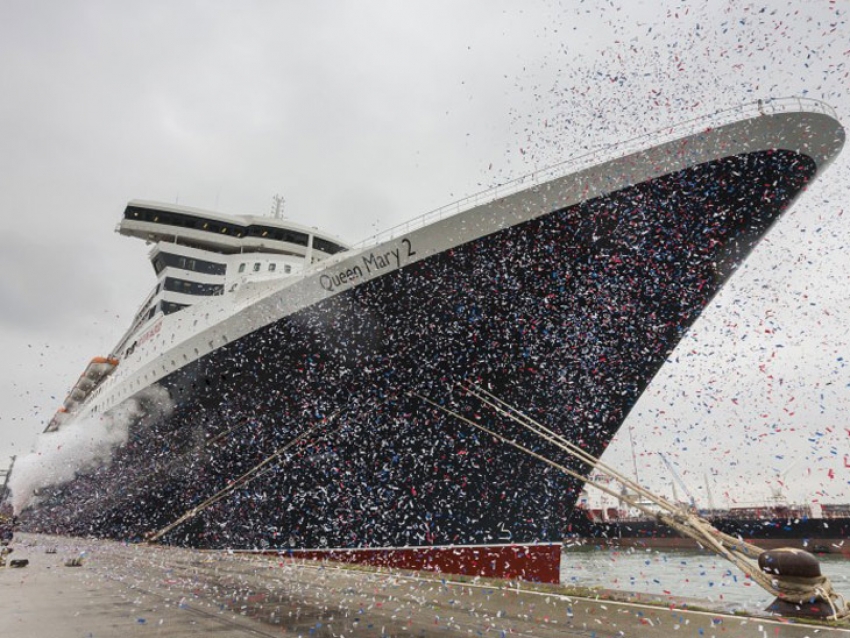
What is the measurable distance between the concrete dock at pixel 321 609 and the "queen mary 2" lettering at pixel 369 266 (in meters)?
5.41

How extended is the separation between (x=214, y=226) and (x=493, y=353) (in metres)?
16.4

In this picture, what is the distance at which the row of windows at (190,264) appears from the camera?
21.0m

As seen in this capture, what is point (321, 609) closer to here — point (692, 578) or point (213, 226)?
point (213, 226)

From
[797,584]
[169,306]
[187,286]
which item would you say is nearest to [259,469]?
[797,584]

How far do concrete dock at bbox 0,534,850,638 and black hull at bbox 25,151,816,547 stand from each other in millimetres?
1673

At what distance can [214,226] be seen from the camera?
21562 millimetres

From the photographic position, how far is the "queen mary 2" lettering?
31.7 feet

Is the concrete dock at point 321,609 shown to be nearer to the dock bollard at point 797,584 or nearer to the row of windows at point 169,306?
the dock bollard at point 797,584

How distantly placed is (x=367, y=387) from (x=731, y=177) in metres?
7.33

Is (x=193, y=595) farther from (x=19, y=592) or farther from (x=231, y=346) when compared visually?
(x=231, y=346)

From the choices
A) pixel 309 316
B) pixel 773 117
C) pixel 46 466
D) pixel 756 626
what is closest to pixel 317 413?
pixel 309 316

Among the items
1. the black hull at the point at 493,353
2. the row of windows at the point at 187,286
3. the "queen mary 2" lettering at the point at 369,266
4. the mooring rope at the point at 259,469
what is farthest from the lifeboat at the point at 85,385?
the "queen mary 2" lettering at the point at 369,266

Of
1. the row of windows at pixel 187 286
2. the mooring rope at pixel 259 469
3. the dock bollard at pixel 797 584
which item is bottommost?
the dock bollard at pixel 797 584

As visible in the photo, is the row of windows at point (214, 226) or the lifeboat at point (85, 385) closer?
the row of windows at point (214, 226)
